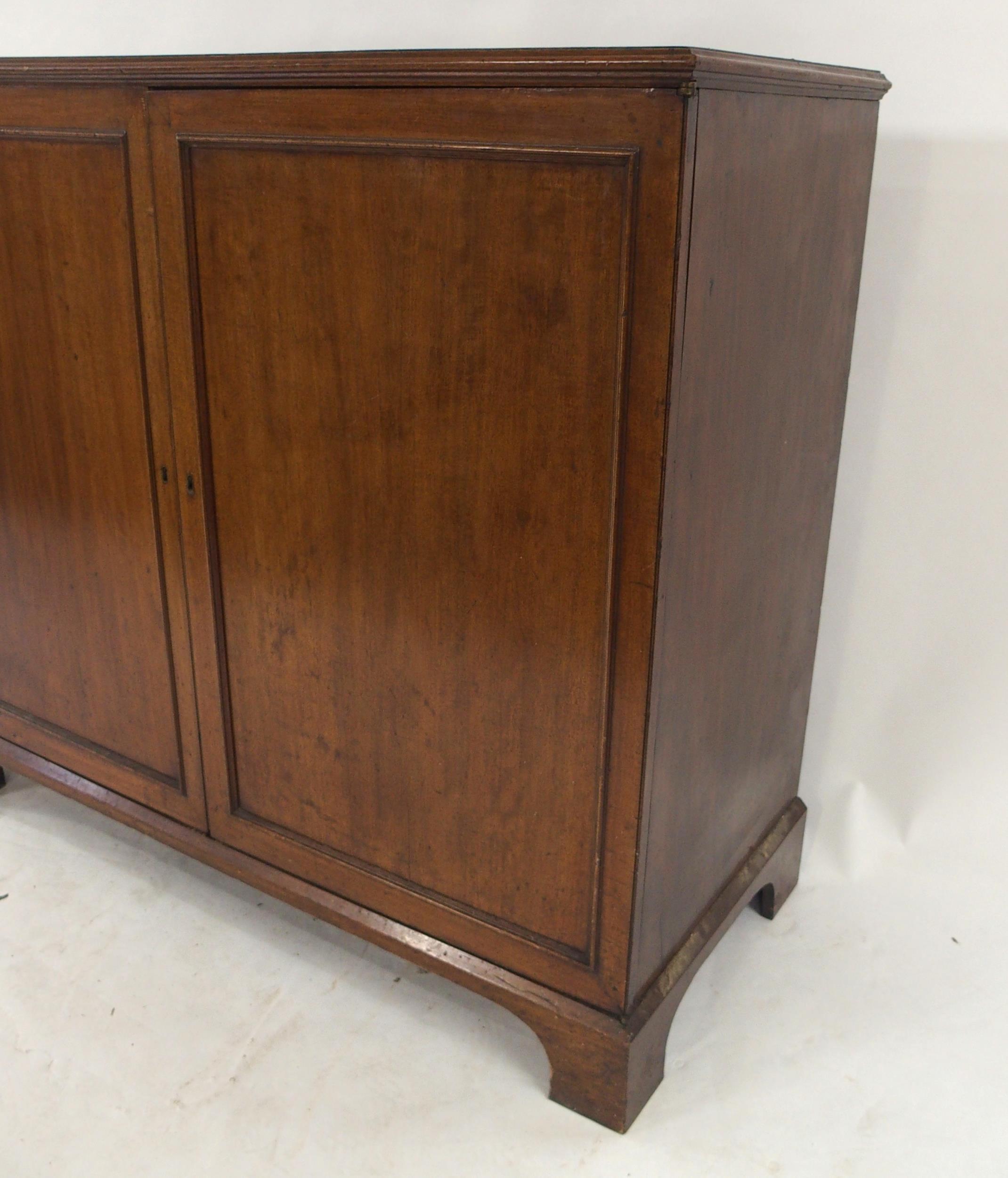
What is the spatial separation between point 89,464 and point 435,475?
0.70 metres

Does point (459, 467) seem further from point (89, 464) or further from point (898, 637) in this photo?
point (898, 637)

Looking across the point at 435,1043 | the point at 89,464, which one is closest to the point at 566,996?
the point at 435,1043

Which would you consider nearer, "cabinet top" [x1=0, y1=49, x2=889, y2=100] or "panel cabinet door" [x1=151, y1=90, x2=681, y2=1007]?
"cabinet top" [x1=0, y1=49, x2=889, y2=100]

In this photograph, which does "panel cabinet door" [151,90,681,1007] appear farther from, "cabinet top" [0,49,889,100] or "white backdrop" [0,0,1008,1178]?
"white backdrop" [0,0,1008,1178]

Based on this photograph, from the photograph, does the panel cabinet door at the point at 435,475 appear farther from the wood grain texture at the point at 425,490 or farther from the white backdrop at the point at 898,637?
the white backdrop at the point at 898,637

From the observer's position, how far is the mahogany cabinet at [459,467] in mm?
1373

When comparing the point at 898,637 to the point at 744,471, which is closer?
the point at 744,471

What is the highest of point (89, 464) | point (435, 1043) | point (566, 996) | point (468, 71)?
point (468, 71)

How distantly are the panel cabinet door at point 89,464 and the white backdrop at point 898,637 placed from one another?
28.0 inches

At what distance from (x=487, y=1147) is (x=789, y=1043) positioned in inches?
20.4

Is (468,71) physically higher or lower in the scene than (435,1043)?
higher

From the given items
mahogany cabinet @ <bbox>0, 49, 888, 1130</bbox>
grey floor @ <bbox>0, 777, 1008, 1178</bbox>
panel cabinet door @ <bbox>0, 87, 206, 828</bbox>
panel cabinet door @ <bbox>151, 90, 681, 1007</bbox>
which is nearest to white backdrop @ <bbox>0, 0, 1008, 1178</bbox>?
grey floor @ <bbox>0, 777, 1008, 1178</bbox>

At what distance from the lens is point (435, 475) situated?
1.55 meters

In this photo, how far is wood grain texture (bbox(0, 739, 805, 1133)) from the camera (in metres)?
1.68
